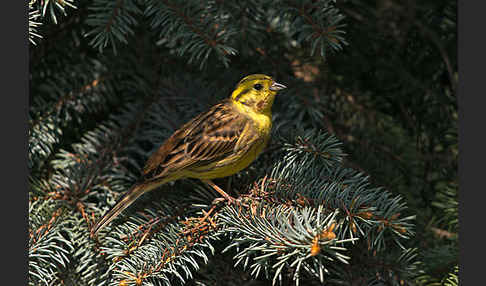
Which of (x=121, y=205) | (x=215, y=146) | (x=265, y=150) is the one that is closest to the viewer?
(x=121, y=205)

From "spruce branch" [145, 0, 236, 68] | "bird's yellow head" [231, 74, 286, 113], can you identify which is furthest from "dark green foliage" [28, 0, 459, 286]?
"bird's yellow head" [231, 74, 286, 113]

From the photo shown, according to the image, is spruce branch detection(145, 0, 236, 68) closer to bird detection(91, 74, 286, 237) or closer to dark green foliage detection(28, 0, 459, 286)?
dark green foliage detection(28, 0, 459, 286)

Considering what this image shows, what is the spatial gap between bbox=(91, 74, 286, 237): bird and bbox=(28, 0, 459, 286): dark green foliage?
83mm

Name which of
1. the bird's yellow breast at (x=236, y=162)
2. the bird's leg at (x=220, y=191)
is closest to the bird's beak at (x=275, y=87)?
the bird's yellow breast at (x=236, y=162)

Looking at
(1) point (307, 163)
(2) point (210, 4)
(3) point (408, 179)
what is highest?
(2) point (210, 4)

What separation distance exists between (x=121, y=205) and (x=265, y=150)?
1.92 ft

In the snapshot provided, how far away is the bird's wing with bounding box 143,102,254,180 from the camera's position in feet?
5.75

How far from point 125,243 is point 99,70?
2.64 ft

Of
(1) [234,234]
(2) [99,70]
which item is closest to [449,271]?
(1) [234,234]

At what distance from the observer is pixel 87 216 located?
5.75 ft

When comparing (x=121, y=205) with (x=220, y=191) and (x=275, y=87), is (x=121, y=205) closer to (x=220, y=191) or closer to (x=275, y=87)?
(x=220, y=191)

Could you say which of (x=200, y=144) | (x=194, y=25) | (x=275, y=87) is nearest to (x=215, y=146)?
(x=200, y=144)

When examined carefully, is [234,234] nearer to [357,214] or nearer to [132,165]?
[357,214]

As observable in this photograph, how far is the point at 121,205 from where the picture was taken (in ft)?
5.54
